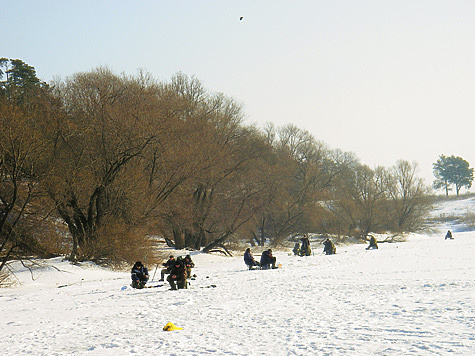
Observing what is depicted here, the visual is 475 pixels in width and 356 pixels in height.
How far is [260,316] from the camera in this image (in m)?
13.1

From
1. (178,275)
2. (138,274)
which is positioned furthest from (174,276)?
(138,274)

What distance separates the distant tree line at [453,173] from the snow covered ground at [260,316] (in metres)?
124

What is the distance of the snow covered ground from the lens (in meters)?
9.71

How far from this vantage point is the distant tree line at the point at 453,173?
447 feet

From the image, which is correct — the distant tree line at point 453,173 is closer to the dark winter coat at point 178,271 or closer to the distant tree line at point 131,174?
the distant tree line at point 131,174

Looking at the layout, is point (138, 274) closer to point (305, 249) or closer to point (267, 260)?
point (267, 260)

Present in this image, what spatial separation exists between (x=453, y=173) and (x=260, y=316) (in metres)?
137

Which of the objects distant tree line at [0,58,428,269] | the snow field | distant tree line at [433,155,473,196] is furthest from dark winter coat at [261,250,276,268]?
distant tree line at [433,155,473,196]

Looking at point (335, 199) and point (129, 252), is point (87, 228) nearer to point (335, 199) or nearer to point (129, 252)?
point (129, 252)

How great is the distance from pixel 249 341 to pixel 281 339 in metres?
0.65

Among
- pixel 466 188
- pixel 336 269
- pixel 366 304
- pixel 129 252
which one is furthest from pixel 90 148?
pixel 466 188

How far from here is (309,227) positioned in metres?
64.1

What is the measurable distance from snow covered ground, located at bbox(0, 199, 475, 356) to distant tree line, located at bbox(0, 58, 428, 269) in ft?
25.1

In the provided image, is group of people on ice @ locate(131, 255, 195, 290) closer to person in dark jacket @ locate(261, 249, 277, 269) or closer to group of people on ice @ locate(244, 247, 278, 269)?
group of people on ice @ locate(244, 247, 278, 269)
